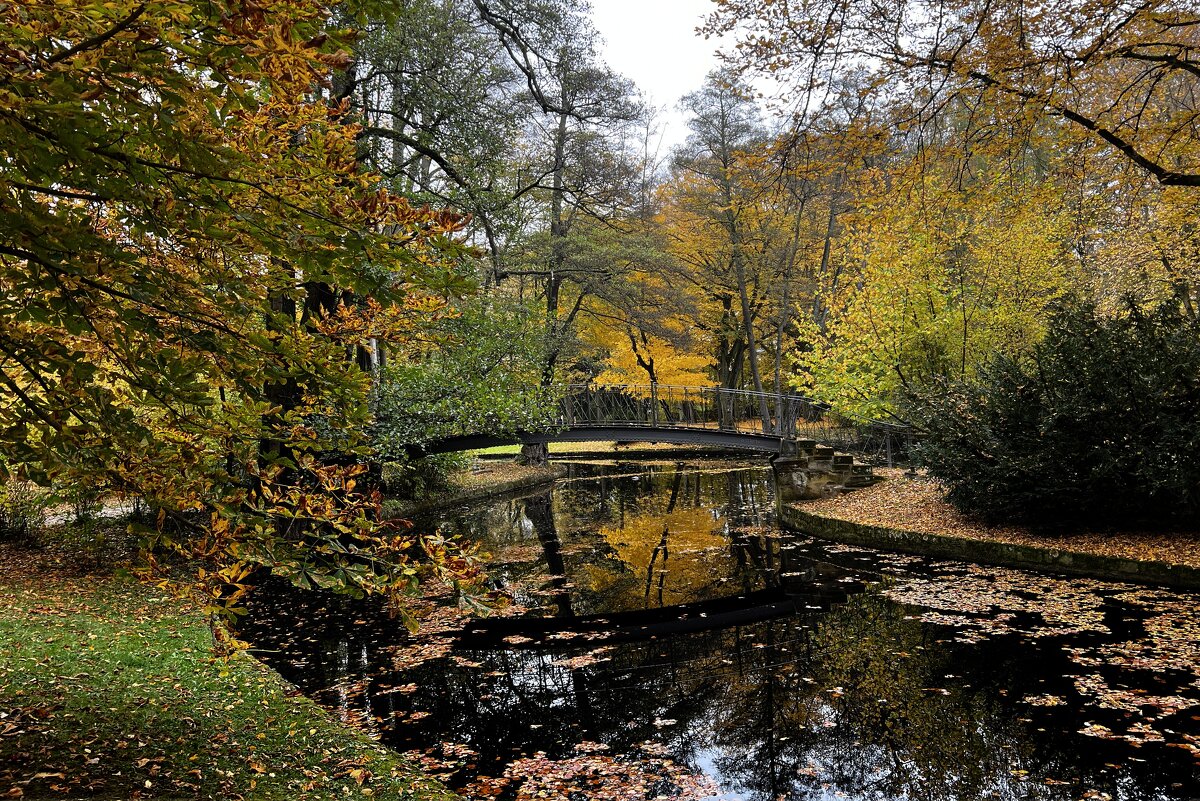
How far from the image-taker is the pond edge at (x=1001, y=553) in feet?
30.2

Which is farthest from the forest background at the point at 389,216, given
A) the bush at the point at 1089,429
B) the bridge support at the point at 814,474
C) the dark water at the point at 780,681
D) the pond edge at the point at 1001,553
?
the pond edge at the point at 1001,553

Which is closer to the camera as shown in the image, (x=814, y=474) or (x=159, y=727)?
(x=159, y=727)

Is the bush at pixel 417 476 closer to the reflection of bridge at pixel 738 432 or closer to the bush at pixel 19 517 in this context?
the reflection of bridge at pixel 738 432

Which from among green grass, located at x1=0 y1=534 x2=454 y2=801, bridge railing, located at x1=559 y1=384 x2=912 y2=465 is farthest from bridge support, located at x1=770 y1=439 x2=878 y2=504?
green grass, located at x1=0 y1=534 x2=454 y2=801

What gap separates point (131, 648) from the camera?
24.4ft

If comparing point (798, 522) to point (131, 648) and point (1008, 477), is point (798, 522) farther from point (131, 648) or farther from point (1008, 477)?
point (131, 648)

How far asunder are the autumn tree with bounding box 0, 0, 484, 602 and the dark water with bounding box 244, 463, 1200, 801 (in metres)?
1.70

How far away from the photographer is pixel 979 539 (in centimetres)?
1134

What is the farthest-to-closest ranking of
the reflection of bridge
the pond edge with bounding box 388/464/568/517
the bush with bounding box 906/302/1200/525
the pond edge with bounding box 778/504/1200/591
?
the reflection of bridge → the pond edge with bounding box 388/464/568/517 → the bush with bounding box 906/302/1200/525 → the pond edge with bounding box 778/504/1200/591

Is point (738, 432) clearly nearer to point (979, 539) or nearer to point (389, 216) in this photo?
point (979, 539)

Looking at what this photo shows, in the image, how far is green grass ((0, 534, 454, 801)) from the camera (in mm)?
4320

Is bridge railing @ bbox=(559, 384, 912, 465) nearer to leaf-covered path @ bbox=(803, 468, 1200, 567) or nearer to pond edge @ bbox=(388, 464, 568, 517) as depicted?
leaf-covered path @ bbox=(803, 468, 1200, 567)

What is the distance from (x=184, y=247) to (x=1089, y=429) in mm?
11867

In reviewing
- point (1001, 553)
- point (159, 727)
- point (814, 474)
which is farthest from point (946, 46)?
point (814, 474)
